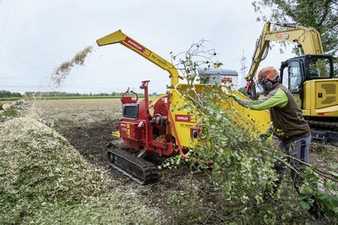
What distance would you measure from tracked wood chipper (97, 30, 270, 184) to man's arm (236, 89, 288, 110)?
1569 millimetres

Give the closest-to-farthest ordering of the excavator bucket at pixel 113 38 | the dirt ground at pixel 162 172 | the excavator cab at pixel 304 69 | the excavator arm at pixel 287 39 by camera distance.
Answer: the dirt ground at pixel 162 172, the excavator bucket at pixel 113 38, the excavator cab at pixel 304 69, the excavator arm at pixel 287 39

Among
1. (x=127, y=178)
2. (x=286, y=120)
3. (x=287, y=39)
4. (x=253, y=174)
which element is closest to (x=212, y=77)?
(x=286, y=120)

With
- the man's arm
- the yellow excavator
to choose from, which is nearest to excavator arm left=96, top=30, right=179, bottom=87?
the yellow excavator

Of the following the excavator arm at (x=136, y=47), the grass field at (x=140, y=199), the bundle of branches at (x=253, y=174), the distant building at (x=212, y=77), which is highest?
the excavator arm at (x=136, y=47)

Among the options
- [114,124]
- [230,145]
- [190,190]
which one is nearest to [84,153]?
[190,190]

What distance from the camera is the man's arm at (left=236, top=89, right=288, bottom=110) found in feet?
15.0

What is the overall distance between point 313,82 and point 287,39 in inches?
76.9

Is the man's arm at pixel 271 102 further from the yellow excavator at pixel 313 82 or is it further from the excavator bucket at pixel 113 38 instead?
the yellow excavator at pixel 313 82

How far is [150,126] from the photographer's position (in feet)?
25.2

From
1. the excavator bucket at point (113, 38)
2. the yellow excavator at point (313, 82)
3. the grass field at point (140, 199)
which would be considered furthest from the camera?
the yellow excavator at point (313, 82)

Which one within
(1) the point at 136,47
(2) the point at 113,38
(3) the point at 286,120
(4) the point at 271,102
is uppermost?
(2) the point at 113,38

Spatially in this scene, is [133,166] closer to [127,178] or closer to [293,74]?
[127,178]

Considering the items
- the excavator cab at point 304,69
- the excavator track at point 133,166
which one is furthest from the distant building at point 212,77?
the excavator cab at point 304,69

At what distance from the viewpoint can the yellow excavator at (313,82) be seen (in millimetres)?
10344
